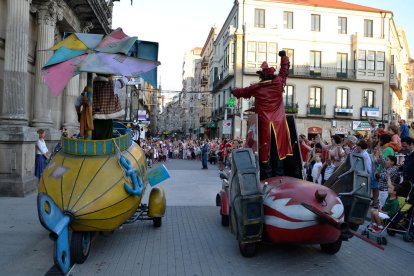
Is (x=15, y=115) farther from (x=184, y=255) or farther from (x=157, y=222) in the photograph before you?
(x=184, y=255)

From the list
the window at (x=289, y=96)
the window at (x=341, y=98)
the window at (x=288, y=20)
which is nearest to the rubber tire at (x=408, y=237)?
the window at (x=289, y=96)

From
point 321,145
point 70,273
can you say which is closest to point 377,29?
point 321,145

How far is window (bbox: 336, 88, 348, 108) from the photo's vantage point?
38188mm

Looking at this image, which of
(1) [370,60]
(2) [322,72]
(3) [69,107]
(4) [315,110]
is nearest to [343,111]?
(4) [315,110]

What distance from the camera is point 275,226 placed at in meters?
5.03

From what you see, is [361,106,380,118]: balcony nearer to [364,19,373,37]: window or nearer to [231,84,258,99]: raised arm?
[364,19,373,37]: window

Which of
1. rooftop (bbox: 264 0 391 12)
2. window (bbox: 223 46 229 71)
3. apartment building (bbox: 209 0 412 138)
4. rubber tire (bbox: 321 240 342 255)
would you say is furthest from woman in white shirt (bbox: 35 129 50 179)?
rooftop (bbox: 264 0 391 12)

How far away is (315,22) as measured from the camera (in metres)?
38.8

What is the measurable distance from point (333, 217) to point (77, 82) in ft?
50.8

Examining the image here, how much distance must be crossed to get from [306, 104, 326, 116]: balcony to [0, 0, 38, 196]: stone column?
3065 centimetres

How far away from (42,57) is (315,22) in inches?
1242

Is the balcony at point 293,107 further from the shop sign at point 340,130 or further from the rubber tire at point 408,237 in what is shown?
the rubber tire at point 408,237

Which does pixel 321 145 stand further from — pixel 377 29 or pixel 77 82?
pixel 377 29

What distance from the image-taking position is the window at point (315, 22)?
3875 cm
